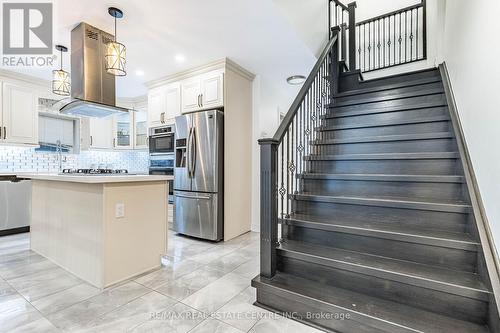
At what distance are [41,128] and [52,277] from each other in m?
3.54

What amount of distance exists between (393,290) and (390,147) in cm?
144

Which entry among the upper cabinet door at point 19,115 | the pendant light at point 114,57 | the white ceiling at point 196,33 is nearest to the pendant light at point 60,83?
the white ceiling at point 196,33

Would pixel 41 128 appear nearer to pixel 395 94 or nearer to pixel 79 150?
pixel 79 150

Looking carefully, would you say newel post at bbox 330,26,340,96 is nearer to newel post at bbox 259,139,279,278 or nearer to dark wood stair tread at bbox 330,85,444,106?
dark wood stair tread at bbox 330,85,444,106

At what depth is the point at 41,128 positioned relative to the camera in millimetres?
4543

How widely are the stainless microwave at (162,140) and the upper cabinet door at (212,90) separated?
0.80 meters

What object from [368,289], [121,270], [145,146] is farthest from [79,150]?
[368,289]

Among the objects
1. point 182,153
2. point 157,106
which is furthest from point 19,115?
point 182,153

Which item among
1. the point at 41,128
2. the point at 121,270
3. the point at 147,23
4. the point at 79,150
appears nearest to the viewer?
the point at 121,270

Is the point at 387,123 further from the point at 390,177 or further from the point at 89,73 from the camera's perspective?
the point at 89,73

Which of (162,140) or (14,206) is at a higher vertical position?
(162,140)

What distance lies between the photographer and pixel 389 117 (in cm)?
278

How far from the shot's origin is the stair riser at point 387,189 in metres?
1.89

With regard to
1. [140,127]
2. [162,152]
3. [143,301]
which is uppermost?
[140,127]
